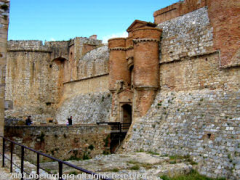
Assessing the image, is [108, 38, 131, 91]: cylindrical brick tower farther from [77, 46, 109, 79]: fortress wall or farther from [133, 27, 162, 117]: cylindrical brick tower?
[77, 46, 109, 79]: fortress wall

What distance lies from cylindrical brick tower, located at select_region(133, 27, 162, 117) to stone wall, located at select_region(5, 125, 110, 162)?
113 inches

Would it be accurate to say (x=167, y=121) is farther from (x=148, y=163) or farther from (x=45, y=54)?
(x=45, y=54)

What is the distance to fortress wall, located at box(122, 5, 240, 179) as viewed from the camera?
36.7ft

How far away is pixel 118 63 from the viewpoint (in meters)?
20.2

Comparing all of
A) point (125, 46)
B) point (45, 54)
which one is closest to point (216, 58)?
point (125, 46)

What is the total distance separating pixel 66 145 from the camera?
55.3 ft

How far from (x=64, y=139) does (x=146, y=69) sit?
618 cm

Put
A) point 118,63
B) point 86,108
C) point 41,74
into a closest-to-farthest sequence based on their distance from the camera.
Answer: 1. point 118,63
2. point 86,108
3. point 41,74

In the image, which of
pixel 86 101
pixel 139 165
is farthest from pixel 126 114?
pixel 139 165

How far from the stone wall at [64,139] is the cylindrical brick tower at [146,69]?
2869 mm

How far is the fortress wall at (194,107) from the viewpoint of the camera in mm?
11188

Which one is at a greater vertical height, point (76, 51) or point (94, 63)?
point (76, 51)

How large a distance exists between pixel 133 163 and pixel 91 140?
651 centimetres

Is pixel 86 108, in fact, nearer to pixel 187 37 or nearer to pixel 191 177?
pixel 187 37
